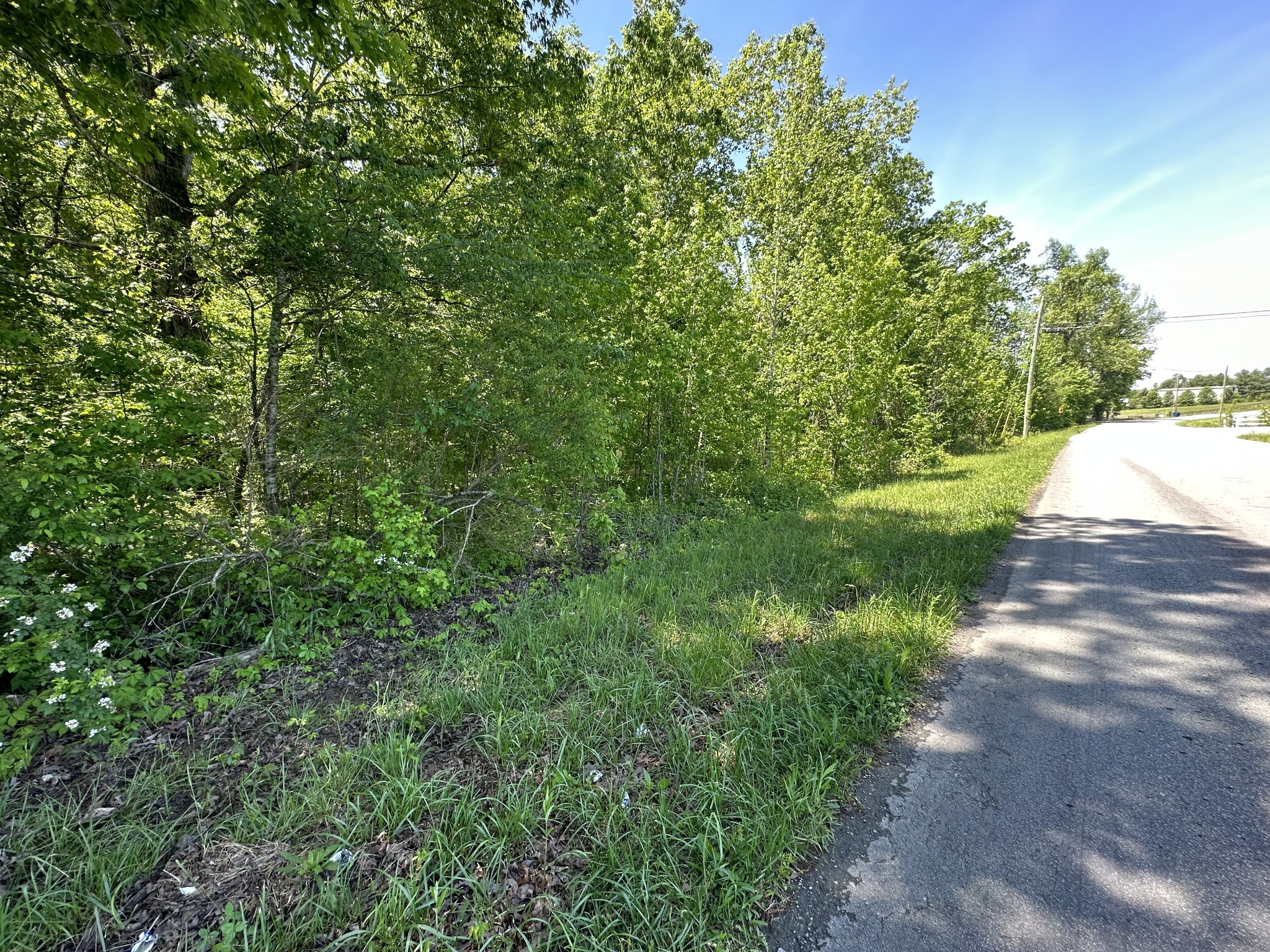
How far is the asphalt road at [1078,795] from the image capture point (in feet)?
4.99

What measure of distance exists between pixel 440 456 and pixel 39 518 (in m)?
2.48

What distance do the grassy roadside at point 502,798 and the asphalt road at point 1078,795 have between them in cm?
22

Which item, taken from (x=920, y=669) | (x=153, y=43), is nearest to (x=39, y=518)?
(x=153, y=43)

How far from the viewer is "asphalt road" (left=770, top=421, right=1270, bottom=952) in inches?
59.9

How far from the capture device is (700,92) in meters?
9.84

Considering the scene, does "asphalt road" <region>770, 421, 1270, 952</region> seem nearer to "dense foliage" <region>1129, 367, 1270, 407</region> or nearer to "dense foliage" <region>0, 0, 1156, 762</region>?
"dense foliage" <region>0, 0, 1156, 762</region>

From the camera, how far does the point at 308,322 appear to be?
432 centimetres

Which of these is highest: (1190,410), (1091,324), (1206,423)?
(1091,324)

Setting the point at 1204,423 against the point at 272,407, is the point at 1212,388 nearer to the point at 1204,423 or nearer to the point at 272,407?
the point at 1204,423

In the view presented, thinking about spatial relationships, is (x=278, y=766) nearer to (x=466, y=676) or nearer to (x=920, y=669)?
(x=466, y=676)

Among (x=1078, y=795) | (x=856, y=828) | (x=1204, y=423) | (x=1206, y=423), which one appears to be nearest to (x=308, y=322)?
(x=856, y=828)

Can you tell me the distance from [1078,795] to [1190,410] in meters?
84.0

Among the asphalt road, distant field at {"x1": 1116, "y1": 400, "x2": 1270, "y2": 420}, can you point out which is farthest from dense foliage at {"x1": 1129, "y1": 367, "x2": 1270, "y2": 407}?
the asphalt road

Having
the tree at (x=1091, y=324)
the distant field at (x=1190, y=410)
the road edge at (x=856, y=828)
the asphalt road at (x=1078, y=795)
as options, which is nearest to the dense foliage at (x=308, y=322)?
the road edge at (x=856, y=828)
